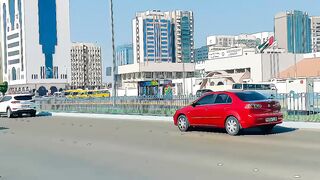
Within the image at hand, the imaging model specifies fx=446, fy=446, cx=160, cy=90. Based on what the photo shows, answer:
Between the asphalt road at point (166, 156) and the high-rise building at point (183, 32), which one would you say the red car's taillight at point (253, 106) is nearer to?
the asphalt road at point (166, 156)

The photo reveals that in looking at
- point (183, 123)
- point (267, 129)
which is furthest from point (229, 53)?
point (267, 129)

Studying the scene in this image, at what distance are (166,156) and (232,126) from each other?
15.3 ft

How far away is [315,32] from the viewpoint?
162125 mm

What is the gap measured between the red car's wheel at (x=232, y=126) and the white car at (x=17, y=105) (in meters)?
19.8

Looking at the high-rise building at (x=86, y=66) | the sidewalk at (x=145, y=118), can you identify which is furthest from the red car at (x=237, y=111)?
the high-rise building at (x=86, y=66)

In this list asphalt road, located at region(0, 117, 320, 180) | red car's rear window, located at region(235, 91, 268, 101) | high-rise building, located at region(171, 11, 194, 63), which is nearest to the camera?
asphalt road, located at region(0, 117, 320, 180)

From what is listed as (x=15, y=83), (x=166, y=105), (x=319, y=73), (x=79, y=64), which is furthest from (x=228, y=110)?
(x=79, y=64)

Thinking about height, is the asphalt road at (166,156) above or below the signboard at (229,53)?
below

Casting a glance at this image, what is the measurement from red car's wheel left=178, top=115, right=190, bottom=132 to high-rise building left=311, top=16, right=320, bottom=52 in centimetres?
15437

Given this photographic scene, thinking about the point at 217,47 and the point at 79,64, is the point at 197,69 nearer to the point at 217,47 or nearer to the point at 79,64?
the point at 217,47

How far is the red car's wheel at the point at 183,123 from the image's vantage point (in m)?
16.4

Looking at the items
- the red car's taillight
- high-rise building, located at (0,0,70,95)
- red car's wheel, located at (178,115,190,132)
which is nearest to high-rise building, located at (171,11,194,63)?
high-rise building, located at (0,0,70,95)

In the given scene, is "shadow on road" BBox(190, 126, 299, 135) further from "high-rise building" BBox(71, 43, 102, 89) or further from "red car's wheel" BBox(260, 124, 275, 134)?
"high-rise building" BBox(71, 43, 102, 89)

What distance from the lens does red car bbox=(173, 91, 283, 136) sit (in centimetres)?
1414
